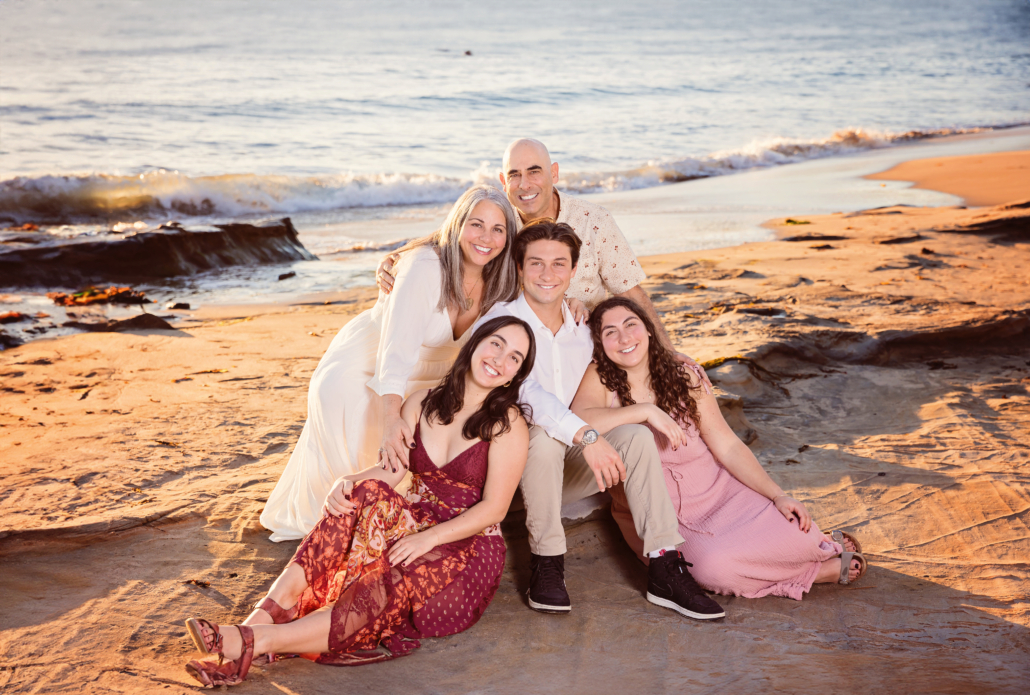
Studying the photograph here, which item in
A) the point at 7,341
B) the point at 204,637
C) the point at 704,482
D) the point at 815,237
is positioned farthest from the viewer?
the point at 815,237

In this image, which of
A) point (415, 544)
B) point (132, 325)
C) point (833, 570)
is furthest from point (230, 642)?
point (132, 325)

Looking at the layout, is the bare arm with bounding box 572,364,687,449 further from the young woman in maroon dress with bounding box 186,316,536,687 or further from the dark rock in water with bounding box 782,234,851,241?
the dark rock in water with bounding box 782,234,851,241

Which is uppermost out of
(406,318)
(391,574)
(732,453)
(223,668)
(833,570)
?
(406,318)

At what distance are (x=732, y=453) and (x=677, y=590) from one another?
69 centimetres

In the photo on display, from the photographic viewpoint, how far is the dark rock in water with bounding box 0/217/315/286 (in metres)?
8.51

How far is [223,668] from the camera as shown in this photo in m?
2.44

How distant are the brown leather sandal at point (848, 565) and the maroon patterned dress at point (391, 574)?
1.40 metres

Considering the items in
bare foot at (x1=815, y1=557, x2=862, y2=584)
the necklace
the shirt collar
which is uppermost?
the necklace

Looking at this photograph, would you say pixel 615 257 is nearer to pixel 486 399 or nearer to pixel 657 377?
pixel 657 377

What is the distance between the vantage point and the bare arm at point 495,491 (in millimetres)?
2865

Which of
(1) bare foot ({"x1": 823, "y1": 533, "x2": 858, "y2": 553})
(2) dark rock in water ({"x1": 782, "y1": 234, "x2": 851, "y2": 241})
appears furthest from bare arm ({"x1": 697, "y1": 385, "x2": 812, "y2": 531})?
(2) dark rock in water ({"x1": 782, "y1": 234, "x2": 851, "y2": 241})

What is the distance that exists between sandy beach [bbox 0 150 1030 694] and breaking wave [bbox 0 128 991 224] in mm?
6857

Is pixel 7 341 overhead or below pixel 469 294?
below

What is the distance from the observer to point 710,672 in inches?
101
